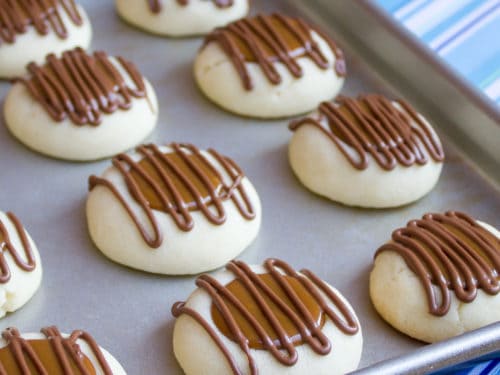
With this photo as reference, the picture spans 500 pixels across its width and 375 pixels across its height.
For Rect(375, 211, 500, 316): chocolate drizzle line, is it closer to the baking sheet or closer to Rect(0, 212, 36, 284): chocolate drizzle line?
the baking sheet

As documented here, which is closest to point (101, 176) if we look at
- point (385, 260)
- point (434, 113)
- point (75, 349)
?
point (75, 349)

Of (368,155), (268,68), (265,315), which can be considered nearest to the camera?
(265,315)

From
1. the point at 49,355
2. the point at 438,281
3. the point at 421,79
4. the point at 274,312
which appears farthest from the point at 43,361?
the point at 421,79

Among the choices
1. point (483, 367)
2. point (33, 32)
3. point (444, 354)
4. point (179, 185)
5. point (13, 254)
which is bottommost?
point (483, 367)

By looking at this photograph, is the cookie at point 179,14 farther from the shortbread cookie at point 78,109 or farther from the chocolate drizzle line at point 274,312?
the chocolate drizzle line at point 274,312

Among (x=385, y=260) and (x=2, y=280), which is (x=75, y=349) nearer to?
(x=2, y=280)

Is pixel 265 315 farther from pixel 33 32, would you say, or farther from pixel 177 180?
pixel 33 32
